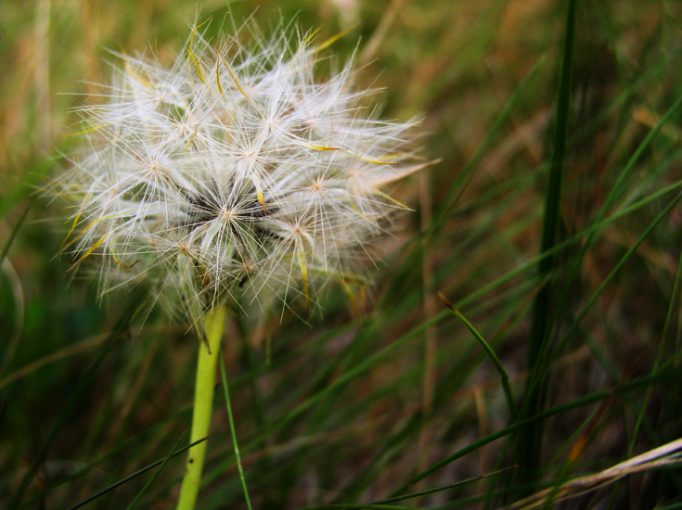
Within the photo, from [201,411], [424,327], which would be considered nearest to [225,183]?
[201,411]

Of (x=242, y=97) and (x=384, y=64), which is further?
(x=384, y=64)

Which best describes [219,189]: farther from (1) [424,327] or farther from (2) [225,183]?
(1) [424,327]

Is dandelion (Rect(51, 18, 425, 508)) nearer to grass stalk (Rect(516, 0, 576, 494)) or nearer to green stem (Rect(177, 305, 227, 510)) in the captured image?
green stem (Rect(177, 305, 227, 510))

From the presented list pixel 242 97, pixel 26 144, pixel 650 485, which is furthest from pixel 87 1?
pixel 650 485

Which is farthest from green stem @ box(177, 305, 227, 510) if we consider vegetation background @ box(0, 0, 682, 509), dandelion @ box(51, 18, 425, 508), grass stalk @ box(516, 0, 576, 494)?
grass stalk @ box(516, 0, 576, 494)

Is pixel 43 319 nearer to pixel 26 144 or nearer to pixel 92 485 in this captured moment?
pixel 92 485

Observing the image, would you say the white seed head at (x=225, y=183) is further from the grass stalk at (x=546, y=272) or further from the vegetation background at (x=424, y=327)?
the grass stalk at (x=546, y=272)
